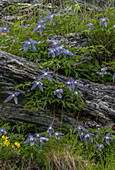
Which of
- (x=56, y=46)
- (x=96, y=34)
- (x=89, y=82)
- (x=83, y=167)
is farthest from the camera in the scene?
(x=96, y=34)

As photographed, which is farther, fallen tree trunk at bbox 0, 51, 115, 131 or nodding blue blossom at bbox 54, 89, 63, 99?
fallen tree trunk at bbox 0, 51, 115, 131

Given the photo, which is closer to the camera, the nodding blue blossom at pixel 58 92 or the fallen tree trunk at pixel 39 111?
the nodding blue blossom at pixel 58 92

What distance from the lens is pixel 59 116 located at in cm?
253

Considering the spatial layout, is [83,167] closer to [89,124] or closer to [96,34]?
[89,124]

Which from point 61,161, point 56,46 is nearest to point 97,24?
point 56,46

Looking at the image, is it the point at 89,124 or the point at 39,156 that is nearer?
the point at 39,156

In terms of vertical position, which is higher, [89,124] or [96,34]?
[96,34]

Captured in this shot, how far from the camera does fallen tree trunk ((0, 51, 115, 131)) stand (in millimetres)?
2461

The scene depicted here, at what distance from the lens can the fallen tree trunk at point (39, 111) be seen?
2461 millimetres

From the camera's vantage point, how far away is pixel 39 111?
8.11 feet

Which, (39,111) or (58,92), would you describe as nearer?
(58,92)

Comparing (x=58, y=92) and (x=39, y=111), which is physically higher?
(x=58, y=92)

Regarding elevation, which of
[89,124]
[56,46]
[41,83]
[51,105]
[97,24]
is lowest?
[89,124]

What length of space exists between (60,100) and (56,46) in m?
0.80
